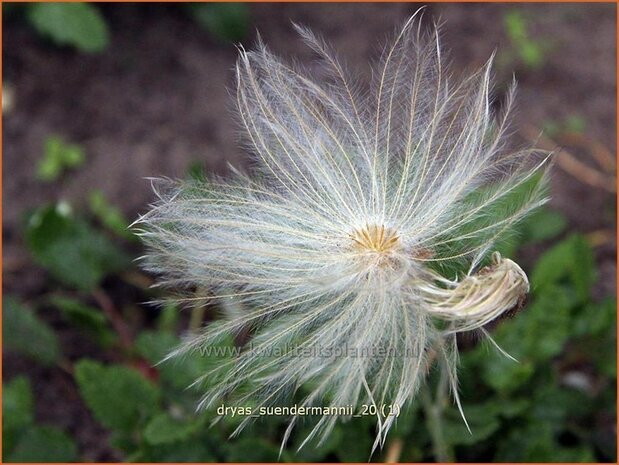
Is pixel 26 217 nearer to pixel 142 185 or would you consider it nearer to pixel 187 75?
pixel 142 185

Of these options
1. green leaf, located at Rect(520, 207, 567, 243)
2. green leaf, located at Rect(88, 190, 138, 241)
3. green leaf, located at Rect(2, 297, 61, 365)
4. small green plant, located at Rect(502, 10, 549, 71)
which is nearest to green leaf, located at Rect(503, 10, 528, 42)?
small green plant, located at Rect(502, 10, 549, 71)

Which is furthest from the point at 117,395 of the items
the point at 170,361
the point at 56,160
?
the point at 56,160

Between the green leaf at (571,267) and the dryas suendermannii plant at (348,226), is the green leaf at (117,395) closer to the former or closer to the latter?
the dryas suendermannii plant at (348,226)

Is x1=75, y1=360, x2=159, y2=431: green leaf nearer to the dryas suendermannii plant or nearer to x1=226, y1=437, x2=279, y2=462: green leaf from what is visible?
x1=226, y1=437, x2=279, y2=462: green leaf

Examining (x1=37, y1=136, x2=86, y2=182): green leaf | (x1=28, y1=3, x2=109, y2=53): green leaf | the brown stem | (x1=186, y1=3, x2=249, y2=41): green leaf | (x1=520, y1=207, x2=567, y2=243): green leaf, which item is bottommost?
the brown stem

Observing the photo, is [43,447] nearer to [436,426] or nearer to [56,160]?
[436,426]

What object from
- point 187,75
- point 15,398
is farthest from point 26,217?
point 187,75
